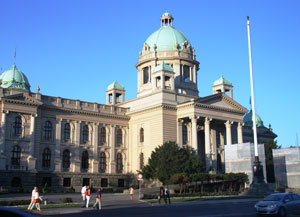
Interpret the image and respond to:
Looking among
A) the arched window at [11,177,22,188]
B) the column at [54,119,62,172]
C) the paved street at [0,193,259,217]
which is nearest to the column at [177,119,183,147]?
the column at [54,119,62,172]

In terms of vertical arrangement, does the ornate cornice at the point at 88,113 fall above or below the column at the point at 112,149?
above

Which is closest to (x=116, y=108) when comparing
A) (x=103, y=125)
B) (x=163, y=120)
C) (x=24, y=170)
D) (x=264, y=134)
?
(x=103, y=125)

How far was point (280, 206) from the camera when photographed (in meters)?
23.1

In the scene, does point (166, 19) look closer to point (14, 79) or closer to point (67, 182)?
point (14, 79)

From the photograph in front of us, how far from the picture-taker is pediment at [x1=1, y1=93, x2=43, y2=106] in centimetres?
5562

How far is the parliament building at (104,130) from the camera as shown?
56312 millimetres

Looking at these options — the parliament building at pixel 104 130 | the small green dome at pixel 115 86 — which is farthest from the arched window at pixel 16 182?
the small green dome at pixel 115 86

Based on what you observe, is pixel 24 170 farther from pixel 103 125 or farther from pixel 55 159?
pixel 103 125

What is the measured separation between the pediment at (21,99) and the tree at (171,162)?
19.3 m

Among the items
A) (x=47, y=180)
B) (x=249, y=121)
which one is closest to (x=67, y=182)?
(x=47, y=180)

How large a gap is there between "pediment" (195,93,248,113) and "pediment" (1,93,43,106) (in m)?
25.9

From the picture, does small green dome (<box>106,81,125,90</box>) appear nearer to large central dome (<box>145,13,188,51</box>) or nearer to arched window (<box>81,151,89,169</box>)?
large central dome (<box>145,13,188,51</box>)

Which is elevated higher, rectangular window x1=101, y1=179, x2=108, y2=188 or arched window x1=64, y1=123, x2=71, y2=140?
arched window x1=64, y1=123, x2=71, y2=140

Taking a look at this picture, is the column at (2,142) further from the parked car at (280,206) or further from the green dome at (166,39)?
the parked car at (280,206)
